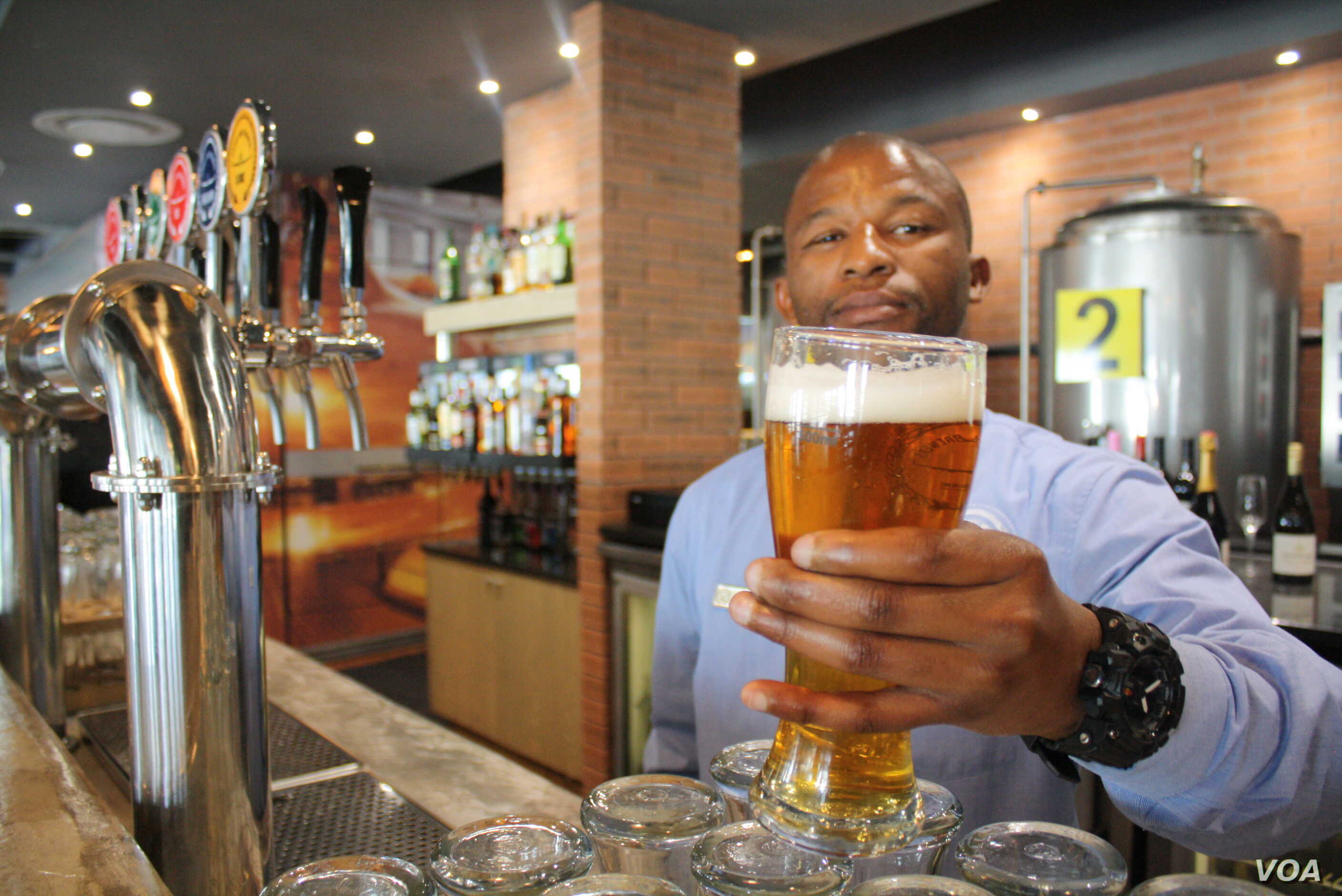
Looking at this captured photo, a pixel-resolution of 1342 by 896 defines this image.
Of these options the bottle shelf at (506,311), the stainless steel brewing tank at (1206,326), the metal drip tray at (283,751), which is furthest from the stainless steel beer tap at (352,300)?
the stainless steel brewing tank at (1206,326)

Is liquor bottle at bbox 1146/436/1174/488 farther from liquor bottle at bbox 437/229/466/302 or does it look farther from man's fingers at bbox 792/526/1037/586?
liquor bottle at bbox 437/229/466/302

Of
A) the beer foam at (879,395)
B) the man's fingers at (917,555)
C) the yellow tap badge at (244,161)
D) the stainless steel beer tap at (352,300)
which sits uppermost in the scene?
the yellow tap badge at (244,161)

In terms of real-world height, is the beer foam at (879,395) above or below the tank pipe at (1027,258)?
below

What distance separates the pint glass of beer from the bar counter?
41 cm

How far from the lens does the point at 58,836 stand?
0.65m

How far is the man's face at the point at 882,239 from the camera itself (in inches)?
45.7

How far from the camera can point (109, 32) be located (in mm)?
3754

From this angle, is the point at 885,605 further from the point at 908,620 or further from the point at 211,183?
the point at 211,183

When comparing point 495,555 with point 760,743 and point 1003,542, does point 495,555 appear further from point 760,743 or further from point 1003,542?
point 1003,542

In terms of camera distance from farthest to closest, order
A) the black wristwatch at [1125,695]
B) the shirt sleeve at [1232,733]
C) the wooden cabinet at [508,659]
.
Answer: the wooden cabinet at [508,659] < the shirt sleeve at [1232,733] < the black wristwatch at [1125,695]

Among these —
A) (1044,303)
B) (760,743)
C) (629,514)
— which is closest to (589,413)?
(629,514)

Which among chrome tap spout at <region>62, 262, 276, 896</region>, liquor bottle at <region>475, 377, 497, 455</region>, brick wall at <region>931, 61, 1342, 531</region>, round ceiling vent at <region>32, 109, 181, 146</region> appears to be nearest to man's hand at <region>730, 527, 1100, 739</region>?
chrome tap spout at <region>62, 262, 276, 896</region>

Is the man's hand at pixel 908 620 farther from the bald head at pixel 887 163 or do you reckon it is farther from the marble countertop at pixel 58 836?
the bald head at pixel 887 163

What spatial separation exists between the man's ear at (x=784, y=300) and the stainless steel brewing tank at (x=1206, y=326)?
2.88 meters
